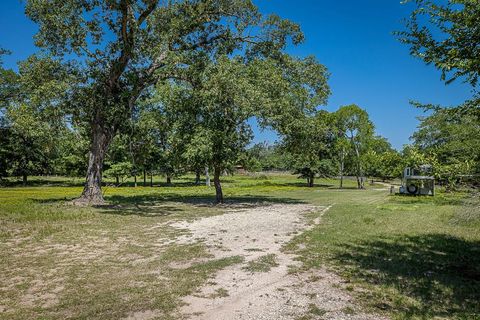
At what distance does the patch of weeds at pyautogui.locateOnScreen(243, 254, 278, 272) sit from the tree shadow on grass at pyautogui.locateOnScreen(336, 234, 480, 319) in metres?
1.78

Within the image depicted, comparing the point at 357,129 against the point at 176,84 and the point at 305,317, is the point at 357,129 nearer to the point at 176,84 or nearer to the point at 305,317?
the point at 176,84

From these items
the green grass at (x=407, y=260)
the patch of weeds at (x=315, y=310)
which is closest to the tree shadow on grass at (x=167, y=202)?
the green grass at (x=407, y=260)

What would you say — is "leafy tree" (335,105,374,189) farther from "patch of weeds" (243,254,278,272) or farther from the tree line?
"patch of weeds" (243,254,278,272)

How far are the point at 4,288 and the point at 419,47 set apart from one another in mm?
9230

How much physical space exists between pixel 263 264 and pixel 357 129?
5245 cm

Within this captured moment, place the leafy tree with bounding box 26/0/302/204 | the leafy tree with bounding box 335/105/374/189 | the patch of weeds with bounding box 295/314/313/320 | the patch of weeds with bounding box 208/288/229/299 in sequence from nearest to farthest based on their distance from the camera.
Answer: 1. the patch of weeds with bounding box 295/314/313/320
2. the patch of weeds with bounding box 208/288/229/299
3. the leafy tree with bounding box 26/0/302/204
4. the leafy tree with bounding box 335/105/374/189

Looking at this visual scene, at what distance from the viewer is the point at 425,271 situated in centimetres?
845

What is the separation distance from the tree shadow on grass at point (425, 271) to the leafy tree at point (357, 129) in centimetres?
4626

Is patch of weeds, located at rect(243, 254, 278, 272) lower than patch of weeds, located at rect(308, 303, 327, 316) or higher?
higher

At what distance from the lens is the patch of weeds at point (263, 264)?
27.5 feet

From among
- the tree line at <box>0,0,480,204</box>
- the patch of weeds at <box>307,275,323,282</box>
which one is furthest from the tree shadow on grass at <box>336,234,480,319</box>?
the tree line at <box>0,0,480,204</box>

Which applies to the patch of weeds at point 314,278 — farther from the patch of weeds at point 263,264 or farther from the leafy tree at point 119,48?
the leafy tree at point 119,48

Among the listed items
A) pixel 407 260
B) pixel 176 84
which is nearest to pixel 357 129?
pixel 176 84

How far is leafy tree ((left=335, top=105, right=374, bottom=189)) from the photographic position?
5675 centimetres
